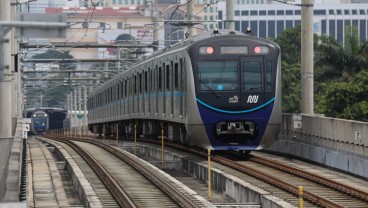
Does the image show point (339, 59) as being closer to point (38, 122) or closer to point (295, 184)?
point (295, 184)

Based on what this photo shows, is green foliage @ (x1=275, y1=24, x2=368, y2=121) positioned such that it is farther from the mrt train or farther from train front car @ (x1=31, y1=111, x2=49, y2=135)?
train front car @ (x1=31, y1=111, x2=49, y2=135)

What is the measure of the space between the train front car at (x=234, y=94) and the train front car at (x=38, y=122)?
8392 cm

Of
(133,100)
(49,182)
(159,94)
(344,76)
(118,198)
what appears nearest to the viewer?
(118,198)

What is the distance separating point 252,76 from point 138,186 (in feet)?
16.2

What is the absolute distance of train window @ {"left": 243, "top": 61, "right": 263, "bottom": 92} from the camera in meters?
28.5

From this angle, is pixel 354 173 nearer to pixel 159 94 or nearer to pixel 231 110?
pixel 231 110

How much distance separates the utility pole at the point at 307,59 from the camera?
102 ft

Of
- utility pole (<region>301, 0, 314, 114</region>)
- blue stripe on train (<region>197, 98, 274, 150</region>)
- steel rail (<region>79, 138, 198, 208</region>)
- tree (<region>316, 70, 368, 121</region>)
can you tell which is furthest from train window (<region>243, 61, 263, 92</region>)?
tree (<region>316, 70, 368, 121</region>)

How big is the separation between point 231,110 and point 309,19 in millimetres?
4678

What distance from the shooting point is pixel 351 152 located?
84.5ft

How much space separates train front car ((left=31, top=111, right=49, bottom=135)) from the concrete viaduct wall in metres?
79.6

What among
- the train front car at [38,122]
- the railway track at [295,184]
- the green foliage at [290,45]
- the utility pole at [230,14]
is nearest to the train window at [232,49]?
the railway track at [295,184]

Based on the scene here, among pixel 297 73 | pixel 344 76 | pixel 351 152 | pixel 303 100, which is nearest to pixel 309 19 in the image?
pixel 303 100

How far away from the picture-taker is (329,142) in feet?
91.4
